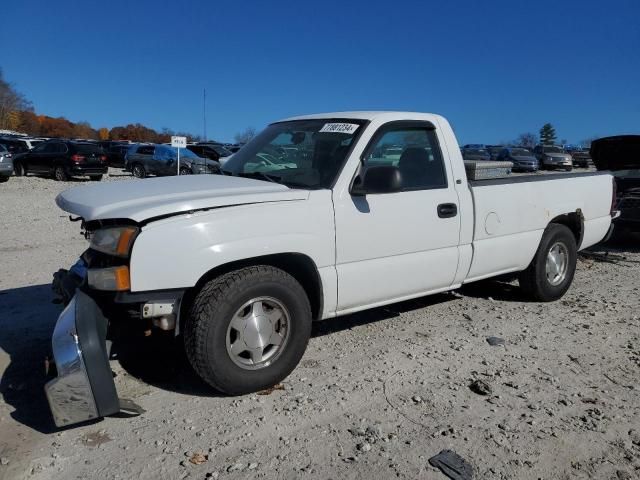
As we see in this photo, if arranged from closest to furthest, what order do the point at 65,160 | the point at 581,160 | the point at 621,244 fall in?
the point at 621,244
the point at 65,160
the point at 581,160

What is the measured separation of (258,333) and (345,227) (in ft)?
3.06

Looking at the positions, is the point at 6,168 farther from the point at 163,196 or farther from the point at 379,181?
the point at 379,181

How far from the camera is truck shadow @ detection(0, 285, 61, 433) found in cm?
337

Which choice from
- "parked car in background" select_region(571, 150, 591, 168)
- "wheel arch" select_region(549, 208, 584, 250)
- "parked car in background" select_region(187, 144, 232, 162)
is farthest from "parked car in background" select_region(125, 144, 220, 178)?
"parked car in background" select_region(571, 150, 591, 168)

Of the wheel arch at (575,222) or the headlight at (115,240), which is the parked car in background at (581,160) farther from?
the headlight at (115,240)

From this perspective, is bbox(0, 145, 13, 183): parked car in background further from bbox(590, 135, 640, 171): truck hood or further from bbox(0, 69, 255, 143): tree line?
bbox(0, 69, 255, 143): tree line

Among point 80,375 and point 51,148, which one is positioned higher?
point 51,148

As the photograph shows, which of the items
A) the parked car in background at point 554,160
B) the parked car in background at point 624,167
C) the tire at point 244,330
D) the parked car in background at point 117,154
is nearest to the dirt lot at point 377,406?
the tire at point 244,330

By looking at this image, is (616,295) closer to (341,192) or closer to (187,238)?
(341,192)

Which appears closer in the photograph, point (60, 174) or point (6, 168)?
point (6, 168)

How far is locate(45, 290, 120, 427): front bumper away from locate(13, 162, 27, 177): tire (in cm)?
2297

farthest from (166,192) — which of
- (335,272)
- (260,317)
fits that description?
(335,272)

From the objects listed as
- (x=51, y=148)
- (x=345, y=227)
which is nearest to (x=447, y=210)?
(x=345, y=227)

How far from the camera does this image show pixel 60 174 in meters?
A: 22.2
